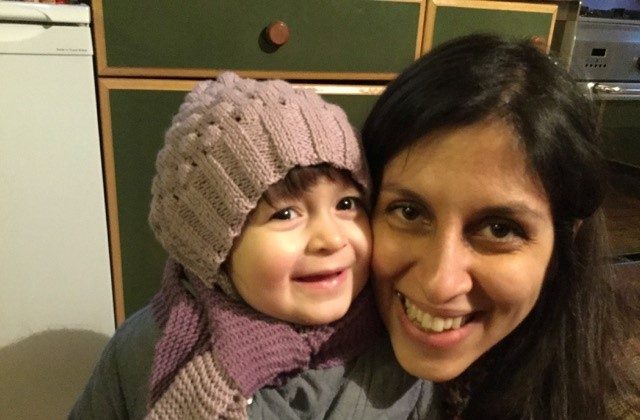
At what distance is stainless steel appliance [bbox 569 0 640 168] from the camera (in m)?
1.59

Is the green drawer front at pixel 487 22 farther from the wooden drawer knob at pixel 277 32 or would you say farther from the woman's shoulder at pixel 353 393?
the woman's shoulder at pixel 353 393

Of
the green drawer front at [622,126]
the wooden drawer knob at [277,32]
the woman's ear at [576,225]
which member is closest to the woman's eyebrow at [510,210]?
the woman's ear at [576,225]

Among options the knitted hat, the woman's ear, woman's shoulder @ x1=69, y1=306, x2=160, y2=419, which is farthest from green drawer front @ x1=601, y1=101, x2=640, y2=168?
woman's shoulder @ x1=69, y1=306, x2=160, y2=419

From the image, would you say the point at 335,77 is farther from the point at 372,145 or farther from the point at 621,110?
the point at 621,110

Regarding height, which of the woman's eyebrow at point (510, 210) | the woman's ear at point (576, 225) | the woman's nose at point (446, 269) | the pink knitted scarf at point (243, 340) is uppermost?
the woman's eyebrow at point (510, 210)

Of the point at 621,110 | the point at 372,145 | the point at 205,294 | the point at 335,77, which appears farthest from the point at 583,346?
the point at 621,110

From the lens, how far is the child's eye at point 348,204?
0.68m

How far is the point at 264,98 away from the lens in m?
0.66

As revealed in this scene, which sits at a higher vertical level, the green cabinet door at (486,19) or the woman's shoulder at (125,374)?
the green cabinet door at (486,19)

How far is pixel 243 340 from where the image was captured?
0.66 meters

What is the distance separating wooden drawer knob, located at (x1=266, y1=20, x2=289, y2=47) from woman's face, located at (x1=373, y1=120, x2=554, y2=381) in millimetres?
516

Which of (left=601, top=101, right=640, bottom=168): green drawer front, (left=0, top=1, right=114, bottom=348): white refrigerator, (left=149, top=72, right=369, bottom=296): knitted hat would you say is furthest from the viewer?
(left=601, top=101, right=640, bottom=168): green drawer front

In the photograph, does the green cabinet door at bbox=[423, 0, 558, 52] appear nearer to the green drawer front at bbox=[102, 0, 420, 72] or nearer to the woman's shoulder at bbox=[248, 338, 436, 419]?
the green drawer front at bbox=[102, 0, 420, 72]

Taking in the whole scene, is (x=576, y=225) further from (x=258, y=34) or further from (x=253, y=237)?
(x=258, y=34)
